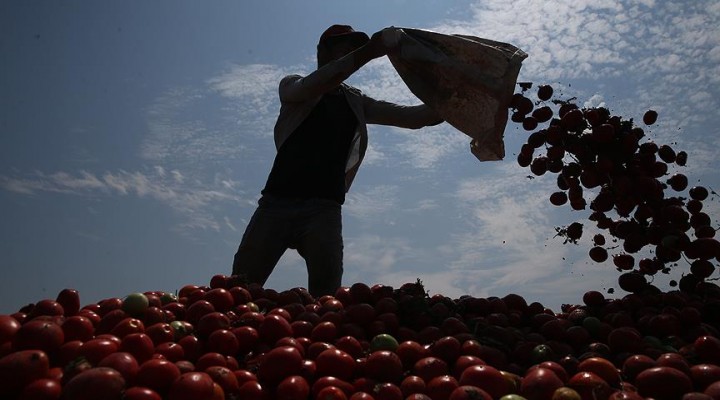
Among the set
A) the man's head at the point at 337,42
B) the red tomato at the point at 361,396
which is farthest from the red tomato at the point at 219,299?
the man's head at the point at 337,42

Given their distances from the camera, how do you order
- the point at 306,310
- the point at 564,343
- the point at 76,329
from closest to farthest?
the point at 76,329 < the point at 564,343 < the point at 306,310

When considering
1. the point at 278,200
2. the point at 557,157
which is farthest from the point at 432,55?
the point at 278,200

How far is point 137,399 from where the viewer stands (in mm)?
2191

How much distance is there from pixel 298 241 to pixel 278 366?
289 cm

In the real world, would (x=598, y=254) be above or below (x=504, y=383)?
above

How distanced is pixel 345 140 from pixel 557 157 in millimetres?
2260

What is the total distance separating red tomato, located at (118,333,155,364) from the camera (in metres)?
2.63

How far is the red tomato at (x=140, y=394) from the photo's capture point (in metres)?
→ 2.20

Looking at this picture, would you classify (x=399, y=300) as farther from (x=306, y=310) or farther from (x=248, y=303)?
(x=248, y=303)

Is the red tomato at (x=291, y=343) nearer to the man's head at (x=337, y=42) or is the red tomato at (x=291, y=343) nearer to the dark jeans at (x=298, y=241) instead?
the dark jeans at (x=298, y=241)

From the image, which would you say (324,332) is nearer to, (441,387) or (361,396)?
(361,396)

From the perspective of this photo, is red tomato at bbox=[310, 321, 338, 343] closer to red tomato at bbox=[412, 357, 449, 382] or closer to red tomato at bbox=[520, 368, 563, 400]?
red tomato at bbox=[412, 357, 449, 382]

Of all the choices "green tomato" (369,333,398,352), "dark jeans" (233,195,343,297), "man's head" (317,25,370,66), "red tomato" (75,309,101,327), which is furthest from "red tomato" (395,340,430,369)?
"man's head" (317,25,370,66)

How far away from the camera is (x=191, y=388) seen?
2283 millimetres
